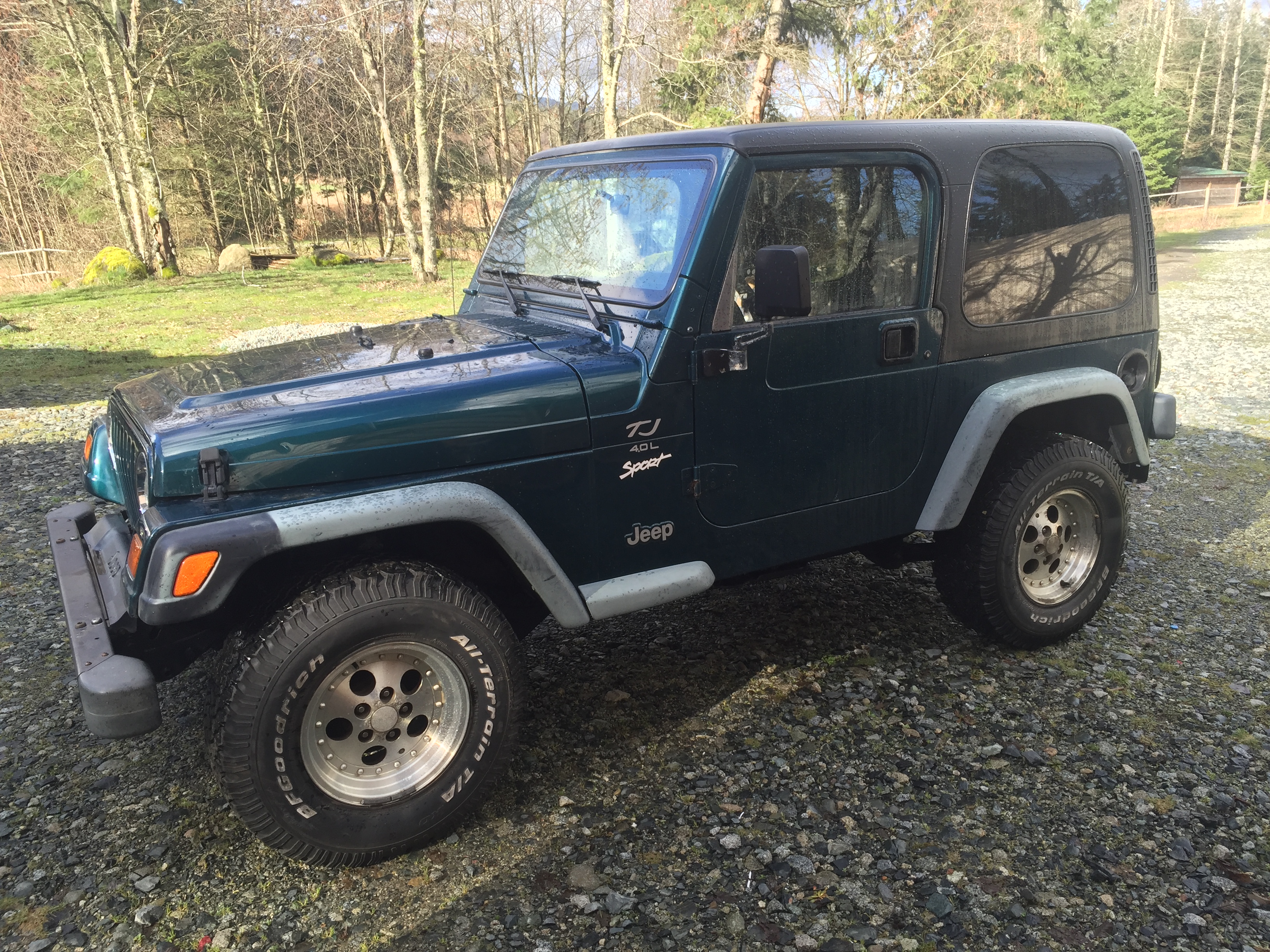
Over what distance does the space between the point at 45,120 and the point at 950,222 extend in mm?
28595

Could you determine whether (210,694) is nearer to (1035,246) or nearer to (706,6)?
(1035,246)

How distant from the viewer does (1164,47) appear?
49.5 metres

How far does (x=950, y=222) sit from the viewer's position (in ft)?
11.9

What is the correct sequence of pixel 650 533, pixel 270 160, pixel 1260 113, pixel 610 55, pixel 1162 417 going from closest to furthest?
pixel 650 533
pixel 1162 417
pixel 610 55
pixel 270 160
pixel 1260 113

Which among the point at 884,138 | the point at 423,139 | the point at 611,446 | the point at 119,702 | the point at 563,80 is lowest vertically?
the point at 119,702

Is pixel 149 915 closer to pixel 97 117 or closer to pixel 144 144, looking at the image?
pixel 144 144

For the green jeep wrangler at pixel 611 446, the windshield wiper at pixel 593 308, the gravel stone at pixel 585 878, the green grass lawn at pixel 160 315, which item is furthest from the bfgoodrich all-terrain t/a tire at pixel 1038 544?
the green grass lawn at pixel 160 315

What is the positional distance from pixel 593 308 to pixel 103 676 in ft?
6.33

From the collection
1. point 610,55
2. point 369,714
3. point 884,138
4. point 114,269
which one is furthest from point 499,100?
point 369,714

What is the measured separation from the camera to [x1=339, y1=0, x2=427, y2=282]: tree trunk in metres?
18.3

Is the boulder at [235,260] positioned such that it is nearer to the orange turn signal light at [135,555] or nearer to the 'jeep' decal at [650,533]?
the orange turn signal light at [135,555]

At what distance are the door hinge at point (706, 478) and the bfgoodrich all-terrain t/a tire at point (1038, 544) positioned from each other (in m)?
1.33

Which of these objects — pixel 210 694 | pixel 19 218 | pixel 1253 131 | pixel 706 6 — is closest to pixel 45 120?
pixel 19 218

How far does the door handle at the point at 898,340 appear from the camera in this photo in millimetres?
3514
